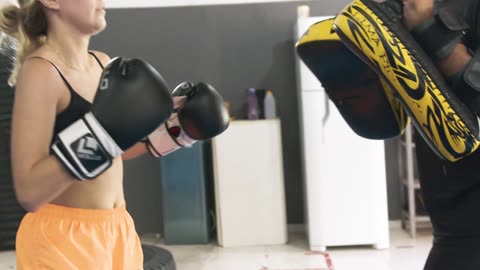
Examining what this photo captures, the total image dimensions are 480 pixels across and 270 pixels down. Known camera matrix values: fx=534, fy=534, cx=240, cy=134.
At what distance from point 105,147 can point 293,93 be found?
339cm

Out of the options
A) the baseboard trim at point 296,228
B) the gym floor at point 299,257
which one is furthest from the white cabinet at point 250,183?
the baseboard trim at point 296,228

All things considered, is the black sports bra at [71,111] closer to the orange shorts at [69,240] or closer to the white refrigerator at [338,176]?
the orange shorts at [69,240]

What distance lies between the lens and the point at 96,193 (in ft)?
4.45

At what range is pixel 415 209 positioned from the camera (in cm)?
429

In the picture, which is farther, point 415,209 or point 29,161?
point 415,209

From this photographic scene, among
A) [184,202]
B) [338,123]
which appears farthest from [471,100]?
[184,202]

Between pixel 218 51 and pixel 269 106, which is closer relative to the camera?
pixel 269 106

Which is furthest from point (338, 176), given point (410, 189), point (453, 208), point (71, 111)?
point (71, 111)

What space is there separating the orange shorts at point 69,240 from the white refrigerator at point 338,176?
103 inches

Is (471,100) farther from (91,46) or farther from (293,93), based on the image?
(91,46)

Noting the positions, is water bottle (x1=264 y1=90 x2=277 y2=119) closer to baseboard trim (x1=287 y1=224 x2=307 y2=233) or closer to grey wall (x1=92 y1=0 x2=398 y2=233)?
grey wall (x1=92 y1=0 x2=398 y2=233)

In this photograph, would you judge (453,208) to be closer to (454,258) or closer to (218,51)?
(454,258)

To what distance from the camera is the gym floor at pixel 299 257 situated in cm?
353

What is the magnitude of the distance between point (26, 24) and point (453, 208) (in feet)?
3.78
